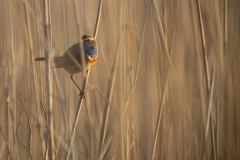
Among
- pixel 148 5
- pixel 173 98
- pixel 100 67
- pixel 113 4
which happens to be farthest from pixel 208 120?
pixel 100 67

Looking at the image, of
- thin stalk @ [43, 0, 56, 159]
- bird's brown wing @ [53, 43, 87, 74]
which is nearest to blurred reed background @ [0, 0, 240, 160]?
bird's brown wing @ [53, 43, 87, 74]

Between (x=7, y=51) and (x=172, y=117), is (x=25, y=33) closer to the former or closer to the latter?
(x=7, y=51)

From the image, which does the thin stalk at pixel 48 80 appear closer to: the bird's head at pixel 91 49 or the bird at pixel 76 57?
the bird at pixel 76 57

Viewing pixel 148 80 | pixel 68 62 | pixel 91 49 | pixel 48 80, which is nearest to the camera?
pixel 48 80

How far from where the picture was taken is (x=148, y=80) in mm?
2523

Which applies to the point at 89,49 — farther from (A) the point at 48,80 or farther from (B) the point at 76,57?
(A) the point at 48,80

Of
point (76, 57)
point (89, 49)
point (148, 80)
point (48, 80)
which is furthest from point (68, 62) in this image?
point (48, 80)

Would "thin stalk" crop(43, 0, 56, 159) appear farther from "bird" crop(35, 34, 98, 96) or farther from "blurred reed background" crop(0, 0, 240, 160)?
"bird" crop(35, 34, 98, 96)

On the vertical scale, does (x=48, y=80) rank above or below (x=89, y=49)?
below

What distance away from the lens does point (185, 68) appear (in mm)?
2621

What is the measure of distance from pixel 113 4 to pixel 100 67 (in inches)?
31.1

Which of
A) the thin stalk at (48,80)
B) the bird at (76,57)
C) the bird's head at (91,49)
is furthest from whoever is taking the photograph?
the bird's head at (91,49)

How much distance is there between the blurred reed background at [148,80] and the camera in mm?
1992

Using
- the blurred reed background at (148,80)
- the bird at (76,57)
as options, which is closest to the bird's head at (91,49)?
the bird at (76,57)
